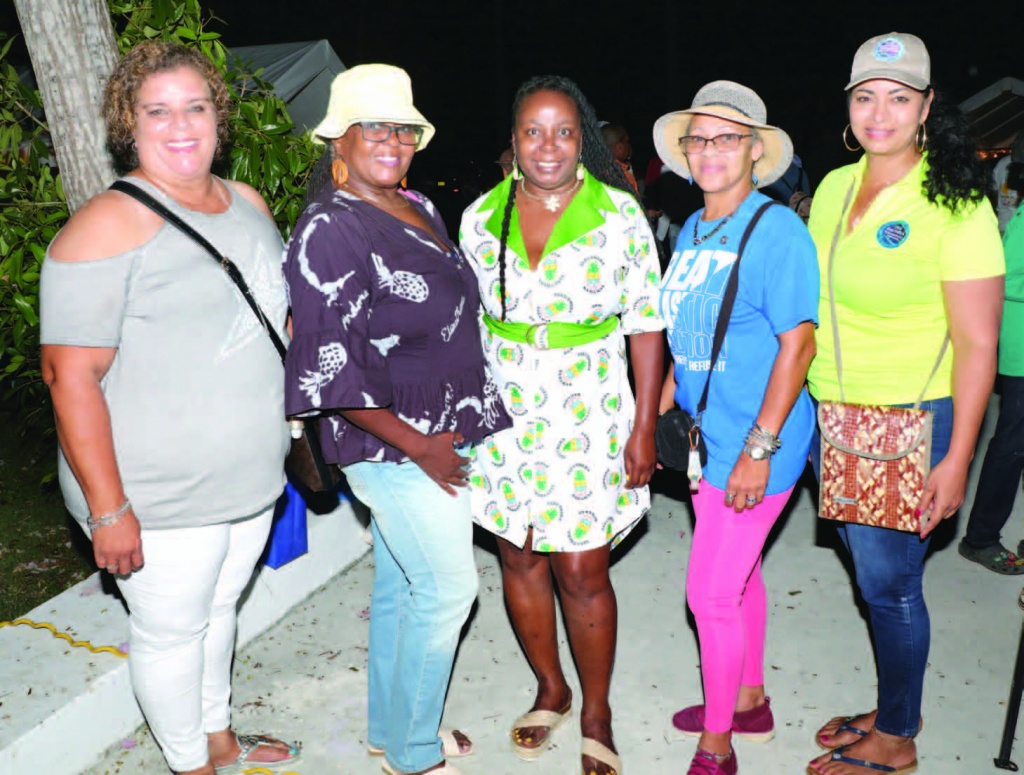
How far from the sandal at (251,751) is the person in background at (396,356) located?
1.90 ft

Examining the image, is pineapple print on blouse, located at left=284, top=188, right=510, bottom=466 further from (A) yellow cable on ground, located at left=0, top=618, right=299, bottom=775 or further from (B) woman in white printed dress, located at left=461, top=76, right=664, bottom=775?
(A) yellow cable on ground, located at left=0, top=618, right=299, bottom=775

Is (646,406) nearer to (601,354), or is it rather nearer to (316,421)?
(601,354)

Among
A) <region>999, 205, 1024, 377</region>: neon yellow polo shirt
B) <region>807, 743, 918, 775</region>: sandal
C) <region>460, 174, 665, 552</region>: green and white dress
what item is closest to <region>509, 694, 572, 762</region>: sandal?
<region>460, 174, 665, 552</region>: green and white dress

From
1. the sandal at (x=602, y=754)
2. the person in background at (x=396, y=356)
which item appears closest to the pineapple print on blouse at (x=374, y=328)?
the person in background at (x=396, y=356)

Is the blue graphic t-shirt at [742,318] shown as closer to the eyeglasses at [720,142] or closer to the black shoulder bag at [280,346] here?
the eyeglasses at [720,142]

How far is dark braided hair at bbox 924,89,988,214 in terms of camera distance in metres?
2.45

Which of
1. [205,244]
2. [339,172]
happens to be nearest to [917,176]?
[339,172]

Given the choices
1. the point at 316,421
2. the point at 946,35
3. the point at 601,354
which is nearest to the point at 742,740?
the point at 601,354

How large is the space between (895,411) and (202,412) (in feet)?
6.36

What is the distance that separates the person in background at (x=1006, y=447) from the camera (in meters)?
4.02

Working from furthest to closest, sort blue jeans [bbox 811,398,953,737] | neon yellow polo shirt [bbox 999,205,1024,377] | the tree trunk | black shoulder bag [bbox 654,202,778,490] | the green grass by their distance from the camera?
the green grass < neon yellow polo shirt [bbox 999,205,1024,377] < the tree trunk < blue jeans [bbox 811,398,953,737] < black shoulder bag [bbox 654,202,778,490]

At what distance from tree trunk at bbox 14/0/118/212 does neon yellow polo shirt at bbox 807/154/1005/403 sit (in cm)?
274

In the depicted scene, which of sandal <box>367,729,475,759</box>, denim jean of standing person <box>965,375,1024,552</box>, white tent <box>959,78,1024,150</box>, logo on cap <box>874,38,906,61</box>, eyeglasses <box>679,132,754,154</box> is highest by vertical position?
white tent <box>959,78,1024,150</box>

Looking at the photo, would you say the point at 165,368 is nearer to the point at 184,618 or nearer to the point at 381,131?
the point at 184,618
